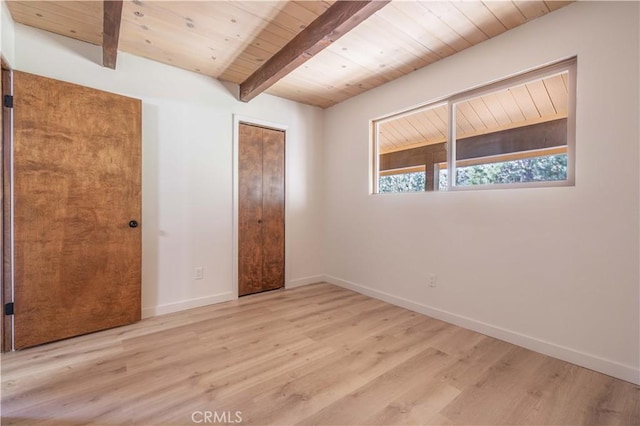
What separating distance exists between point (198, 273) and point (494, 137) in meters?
3.13

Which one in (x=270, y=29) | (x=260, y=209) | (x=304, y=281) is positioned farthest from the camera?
(x=304, y=281)

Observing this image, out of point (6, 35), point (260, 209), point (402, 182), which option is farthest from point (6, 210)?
point (402, 182)

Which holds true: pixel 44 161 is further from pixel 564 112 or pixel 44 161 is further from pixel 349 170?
pixel 564 112

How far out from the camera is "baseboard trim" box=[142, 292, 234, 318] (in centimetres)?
274

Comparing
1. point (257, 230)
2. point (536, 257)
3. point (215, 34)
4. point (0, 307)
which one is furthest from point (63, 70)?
point (536, 257)

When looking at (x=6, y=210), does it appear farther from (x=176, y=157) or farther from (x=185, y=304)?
(x=185, y=304)

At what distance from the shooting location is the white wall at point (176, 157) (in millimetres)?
2418

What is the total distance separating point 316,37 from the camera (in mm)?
2119

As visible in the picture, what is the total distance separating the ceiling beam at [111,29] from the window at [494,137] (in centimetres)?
260

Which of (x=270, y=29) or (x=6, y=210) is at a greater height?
(x=270, y=29)

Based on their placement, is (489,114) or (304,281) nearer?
(489,114)

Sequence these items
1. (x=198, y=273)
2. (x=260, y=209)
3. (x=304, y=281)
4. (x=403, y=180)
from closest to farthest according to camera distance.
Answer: (x=198, y=273), (x=403, y=180), (x=260, y=209), (x=304, y=281)

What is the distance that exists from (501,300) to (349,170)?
2204 mm

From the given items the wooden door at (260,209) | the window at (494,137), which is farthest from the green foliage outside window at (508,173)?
the wooden door at (260,209)
